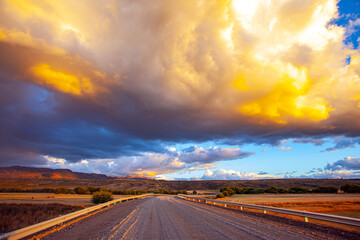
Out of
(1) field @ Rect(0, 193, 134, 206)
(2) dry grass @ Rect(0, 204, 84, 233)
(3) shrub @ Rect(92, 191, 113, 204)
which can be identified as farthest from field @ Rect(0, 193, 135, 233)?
(1) field @ Rect(0, 193, 134, 206)

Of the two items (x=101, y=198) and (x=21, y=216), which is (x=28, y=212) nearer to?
(x=21, y=216)

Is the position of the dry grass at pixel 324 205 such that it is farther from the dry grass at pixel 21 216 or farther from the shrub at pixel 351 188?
the shrub at pixel 351 188

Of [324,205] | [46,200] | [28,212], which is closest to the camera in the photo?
[28,212]

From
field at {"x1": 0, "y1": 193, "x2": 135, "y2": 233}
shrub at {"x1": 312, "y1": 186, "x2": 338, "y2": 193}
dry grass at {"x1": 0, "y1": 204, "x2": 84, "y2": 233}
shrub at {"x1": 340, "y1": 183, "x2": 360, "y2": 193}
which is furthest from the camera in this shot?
shrub at {"x1": 312, "y1": 186, "x2": 338, "y2": 193}

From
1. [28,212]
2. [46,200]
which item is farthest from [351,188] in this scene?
[46,200]

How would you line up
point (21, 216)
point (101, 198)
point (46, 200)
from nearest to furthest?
point (21, 216)
point (101, 198)
point (46, 200)

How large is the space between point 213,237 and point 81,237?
475 centimetres

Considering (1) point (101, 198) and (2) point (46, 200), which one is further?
(2) point (46, 200)

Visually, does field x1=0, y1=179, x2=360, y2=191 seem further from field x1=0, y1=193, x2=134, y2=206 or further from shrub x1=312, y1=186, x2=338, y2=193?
field x1=0, y1=193, x2=134, y2=206

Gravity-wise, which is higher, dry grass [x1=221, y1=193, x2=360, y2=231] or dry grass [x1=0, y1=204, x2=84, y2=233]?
dry grass [x1=0, y1=204, x2=84, y2=233]

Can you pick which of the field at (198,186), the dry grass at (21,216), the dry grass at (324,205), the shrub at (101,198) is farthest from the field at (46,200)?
the field at (198,186)

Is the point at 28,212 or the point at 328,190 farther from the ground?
the point at 28,212

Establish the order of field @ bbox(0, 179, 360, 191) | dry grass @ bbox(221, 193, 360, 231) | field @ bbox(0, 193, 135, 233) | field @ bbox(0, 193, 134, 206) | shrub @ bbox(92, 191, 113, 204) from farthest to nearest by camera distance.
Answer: field @ bbox(0, 179, 360, 191)
field @ bbox(0, 193, 134, 206)
shrub @ bbox(92, 191, 113, 204)
dry grass @ bbox(221, 193, 360, 231)
field @ bbox(0, 193, 135, 233)

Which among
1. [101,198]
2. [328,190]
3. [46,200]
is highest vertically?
[101,198]
